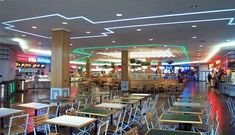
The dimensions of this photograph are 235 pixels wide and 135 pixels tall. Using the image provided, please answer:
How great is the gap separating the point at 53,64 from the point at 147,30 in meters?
4.03

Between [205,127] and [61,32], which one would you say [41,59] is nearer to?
[61,32]

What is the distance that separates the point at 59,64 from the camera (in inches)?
348

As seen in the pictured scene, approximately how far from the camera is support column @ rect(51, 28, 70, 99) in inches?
347

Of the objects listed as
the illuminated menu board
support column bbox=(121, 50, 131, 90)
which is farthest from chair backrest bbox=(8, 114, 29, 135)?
the illuminated menu board

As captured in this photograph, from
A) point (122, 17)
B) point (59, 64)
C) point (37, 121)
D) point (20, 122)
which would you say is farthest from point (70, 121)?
point (59, 64)

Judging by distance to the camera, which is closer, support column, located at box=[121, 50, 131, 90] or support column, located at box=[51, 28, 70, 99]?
support column, located at box=[51, 28, 70, 99]

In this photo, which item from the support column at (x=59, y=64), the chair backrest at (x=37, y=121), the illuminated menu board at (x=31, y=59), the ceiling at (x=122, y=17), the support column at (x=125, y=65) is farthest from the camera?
the illuminated menu board at (x=31, y=59)

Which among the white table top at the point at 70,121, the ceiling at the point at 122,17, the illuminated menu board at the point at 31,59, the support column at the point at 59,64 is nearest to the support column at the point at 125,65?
the ceiling at the point at 122,17

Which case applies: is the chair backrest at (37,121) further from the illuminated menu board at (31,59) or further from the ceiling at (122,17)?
the illuminated menu board at (31,59)

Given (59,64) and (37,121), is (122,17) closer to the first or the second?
(59,64)

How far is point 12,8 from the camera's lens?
6.16m

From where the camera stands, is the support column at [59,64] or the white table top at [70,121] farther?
the support column at [59,64]

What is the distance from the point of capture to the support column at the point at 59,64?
8805mm

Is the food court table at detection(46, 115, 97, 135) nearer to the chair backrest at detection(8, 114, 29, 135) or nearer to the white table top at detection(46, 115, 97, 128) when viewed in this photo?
the white table top at detection(46, 115, 97, 128)
